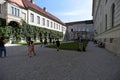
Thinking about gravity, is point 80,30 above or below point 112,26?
above

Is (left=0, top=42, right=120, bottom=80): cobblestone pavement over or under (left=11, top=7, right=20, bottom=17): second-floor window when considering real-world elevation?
under

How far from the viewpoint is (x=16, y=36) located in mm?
30750

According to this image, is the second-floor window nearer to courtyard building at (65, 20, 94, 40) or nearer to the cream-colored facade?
the cream-colored facade

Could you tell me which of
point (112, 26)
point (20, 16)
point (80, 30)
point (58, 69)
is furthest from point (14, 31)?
point (80, 30)

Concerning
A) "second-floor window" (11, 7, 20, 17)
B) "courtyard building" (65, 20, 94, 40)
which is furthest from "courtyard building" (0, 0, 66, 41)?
"courtyard building" (65, 20, 94, 40)

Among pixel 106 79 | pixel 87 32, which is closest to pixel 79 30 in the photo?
pixel 87 32

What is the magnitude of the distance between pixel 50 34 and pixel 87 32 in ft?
116

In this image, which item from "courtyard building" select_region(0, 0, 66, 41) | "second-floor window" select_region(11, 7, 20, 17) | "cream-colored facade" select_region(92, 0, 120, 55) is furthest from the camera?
"second-floor window" select_region(11, 7, 20, 17)

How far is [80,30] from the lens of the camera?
82.6 metres

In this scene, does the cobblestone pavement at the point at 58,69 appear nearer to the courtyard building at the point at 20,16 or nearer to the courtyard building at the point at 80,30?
the courtyard building at the point at 20,16

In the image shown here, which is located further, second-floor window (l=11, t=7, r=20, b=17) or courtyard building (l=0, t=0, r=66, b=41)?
second-floor window (l=11, t=7, r=20, b=17)

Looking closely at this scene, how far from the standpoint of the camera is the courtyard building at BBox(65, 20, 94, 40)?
79.5 metres

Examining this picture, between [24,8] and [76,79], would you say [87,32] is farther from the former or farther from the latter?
[76,79]

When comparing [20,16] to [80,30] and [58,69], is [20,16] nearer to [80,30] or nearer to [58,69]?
[58,69]
